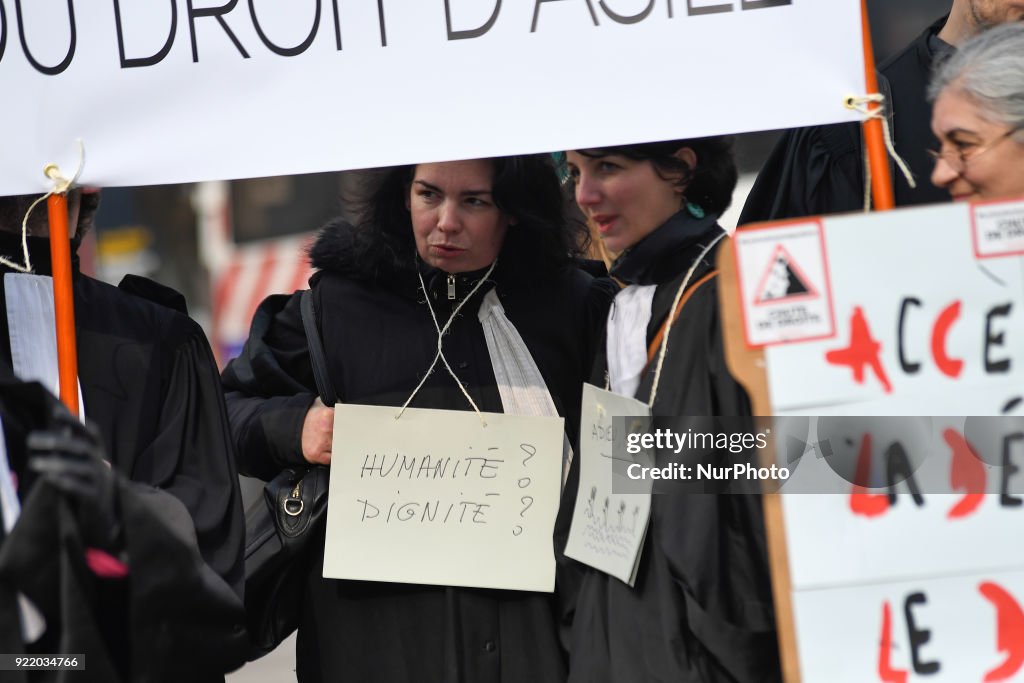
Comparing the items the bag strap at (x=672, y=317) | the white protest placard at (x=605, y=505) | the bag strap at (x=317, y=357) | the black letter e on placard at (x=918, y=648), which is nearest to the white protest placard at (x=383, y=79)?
the bag strap at (x=672, y=317)

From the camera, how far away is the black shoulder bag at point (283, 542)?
2828 mm

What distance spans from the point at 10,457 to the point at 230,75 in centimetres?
75

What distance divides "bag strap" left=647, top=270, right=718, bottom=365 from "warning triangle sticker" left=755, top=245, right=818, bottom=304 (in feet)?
1.18

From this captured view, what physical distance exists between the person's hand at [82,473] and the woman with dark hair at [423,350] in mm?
821

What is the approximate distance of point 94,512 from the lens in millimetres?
2033

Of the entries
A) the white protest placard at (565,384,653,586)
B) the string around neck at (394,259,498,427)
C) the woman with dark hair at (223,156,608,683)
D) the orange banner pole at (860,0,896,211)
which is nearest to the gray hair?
the orange banner pole at (860,0,896,211)

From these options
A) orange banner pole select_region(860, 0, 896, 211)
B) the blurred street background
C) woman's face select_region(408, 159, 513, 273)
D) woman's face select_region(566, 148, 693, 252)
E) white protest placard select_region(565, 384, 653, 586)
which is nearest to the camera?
orange banner pole select_region(860, 0, 896, 211)

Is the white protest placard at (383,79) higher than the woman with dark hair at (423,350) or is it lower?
higher

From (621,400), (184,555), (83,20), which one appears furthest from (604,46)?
(184,555)

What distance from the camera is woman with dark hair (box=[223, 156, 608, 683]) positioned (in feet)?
9.24

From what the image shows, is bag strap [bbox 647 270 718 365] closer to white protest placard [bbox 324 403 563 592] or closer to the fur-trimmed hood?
white protest placard [bbox 324 403 563 592]

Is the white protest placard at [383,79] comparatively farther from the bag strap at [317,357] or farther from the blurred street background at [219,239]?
the blurred street background at [219,239]

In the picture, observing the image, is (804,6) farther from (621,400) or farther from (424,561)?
(424,561)

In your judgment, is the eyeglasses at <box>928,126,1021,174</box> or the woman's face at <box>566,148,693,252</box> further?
the woman's face at <box>566,148,693,252</box>
